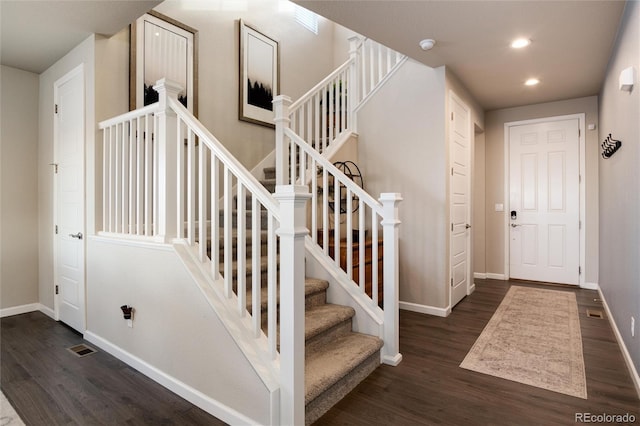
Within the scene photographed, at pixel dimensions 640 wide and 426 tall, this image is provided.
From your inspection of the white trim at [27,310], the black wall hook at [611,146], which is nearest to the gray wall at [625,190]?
the black wall hook at [611,146]

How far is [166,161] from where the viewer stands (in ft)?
7.14

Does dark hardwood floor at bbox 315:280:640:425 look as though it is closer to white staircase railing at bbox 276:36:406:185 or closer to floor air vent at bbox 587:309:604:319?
floor air vent at bbox 587:309:604:319

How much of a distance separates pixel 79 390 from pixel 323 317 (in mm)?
1540

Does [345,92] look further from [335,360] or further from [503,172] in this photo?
[335,360]

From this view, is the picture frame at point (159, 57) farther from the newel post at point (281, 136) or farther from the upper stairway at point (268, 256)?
the newel post at point (281, 136)

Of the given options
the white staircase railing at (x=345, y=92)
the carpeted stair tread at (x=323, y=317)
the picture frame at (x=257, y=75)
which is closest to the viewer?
the carpeted stair tread at (x=323, y=317)

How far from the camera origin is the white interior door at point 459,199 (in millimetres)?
3795

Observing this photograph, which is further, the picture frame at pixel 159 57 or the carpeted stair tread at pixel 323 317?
the picture frame at pixel 159 57

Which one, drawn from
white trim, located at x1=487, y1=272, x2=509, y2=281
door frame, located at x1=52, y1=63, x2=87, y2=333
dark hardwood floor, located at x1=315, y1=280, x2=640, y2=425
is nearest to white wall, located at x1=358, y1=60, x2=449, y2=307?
dark hardwood floor, located at x1=315, y1=280, x2=640, y2=425

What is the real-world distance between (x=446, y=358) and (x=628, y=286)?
132 centimetres

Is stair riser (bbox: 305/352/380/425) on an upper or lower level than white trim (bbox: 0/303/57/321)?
lower

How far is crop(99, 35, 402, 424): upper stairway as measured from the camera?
165 centimetres

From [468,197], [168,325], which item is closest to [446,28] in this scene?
[468,197]

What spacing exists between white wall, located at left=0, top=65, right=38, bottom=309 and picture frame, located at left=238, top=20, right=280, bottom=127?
83.8 inches
